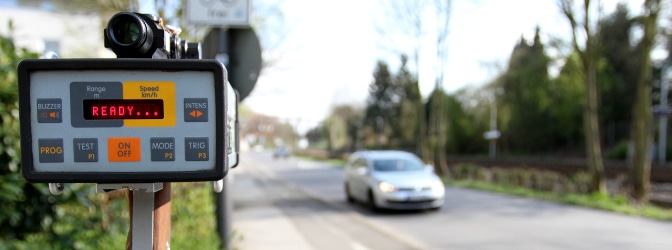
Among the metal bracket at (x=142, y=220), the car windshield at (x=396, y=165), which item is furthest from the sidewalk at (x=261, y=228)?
the metal bracket at (x=142, y=220)

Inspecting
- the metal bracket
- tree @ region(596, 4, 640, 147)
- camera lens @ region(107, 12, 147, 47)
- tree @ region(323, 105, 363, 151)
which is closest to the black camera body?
camera lens @ region(107, 12, 147, 47)

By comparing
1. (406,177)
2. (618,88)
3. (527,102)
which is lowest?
(406,177)

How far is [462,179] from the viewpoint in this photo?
20.3m

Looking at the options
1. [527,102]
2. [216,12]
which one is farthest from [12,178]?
[527,102]

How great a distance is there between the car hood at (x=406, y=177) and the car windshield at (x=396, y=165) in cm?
35

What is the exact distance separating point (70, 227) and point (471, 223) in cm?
705

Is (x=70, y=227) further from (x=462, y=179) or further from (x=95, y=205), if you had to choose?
(x=462, y=179)

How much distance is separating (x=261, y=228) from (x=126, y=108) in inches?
288

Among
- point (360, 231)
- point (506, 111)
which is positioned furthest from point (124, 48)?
point (506, 111)

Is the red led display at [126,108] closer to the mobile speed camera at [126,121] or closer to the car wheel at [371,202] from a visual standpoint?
the mobile speed camera at [126,121]

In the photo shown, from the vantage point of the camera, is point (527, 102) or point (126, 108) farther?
point (527, 102)

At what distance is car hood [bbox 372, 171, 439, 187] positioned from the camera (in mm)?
10398

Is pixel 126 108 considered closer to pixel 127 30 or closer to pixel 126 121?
pixel 126 121

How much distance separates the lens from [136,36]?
1501 mm
